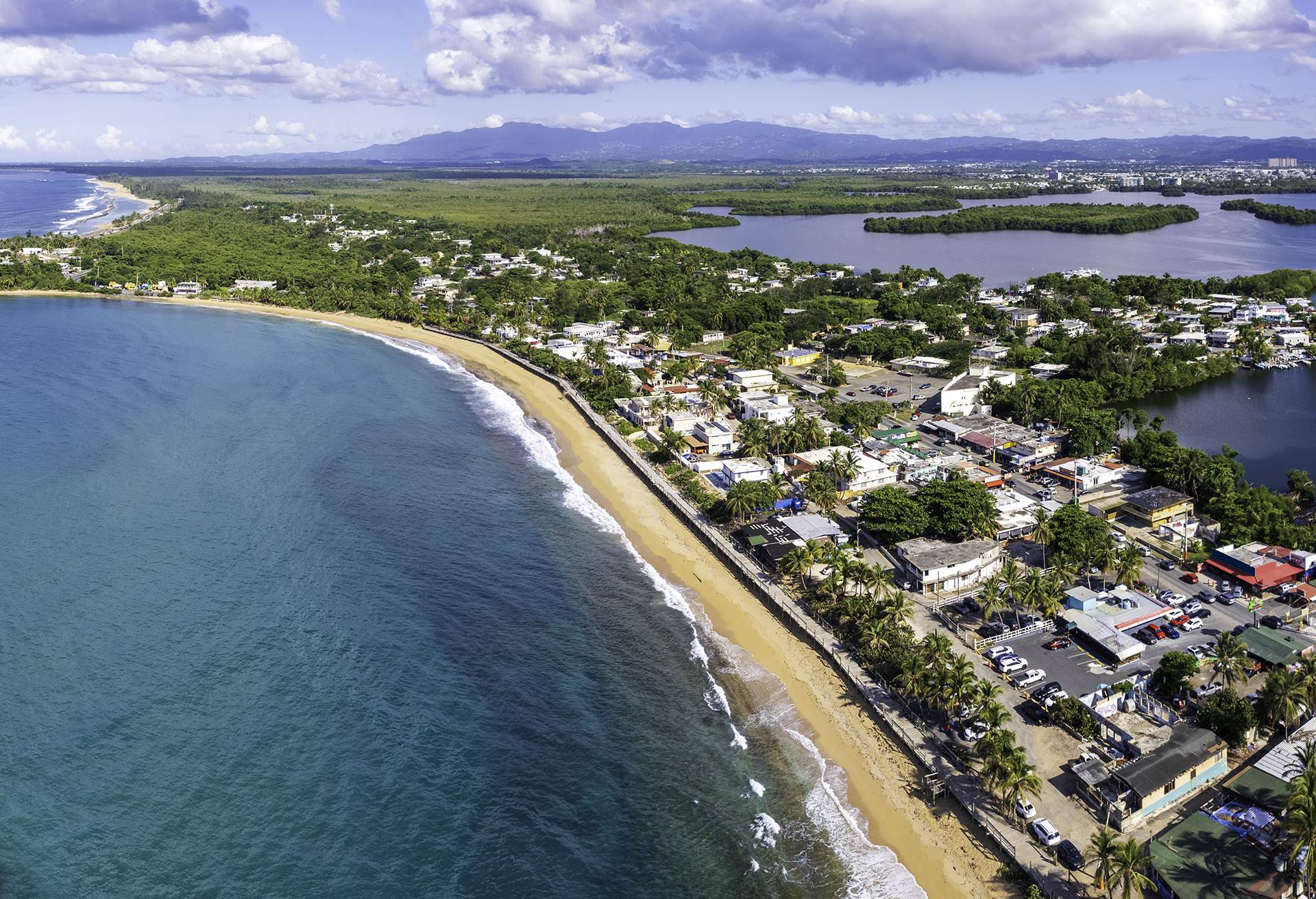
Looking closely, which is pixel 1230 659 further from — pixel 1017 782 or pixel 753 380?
pixel 753 380

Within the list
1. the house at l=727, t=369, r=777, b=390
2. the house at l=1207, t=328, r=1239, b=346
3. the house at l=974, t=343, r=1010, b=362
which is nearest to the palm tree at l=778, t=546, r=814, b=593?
the house at l=727, t=369, r=777, b=390

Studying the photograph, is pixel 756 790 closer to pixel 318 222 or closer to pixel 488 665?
pixel 488 665

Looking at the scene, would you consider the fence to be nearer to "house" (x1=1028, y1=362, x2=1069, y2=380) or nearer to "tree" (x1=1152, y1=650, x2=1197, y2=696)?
"tree" (x1=1152, y1=650, x2=1197, y2=696)

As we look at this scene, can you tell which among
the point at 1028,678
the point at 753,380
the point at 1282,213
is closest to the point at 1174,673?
the point at 1028,678

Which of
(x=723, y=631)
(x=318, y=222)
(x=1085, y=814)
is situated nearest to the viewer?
(x=1085, y=814)

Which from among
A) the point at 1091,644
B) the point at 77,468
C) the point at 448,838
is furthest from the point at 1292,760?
the point at 77,468

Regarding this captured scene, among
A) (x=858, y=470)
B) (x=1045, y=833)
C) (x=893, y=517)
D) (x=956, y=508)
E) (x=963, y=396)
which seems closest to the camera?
(x=1045, y=833)

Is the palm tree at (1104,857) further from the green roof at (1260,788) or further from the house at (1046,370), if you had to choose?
the house at (1046,370)
